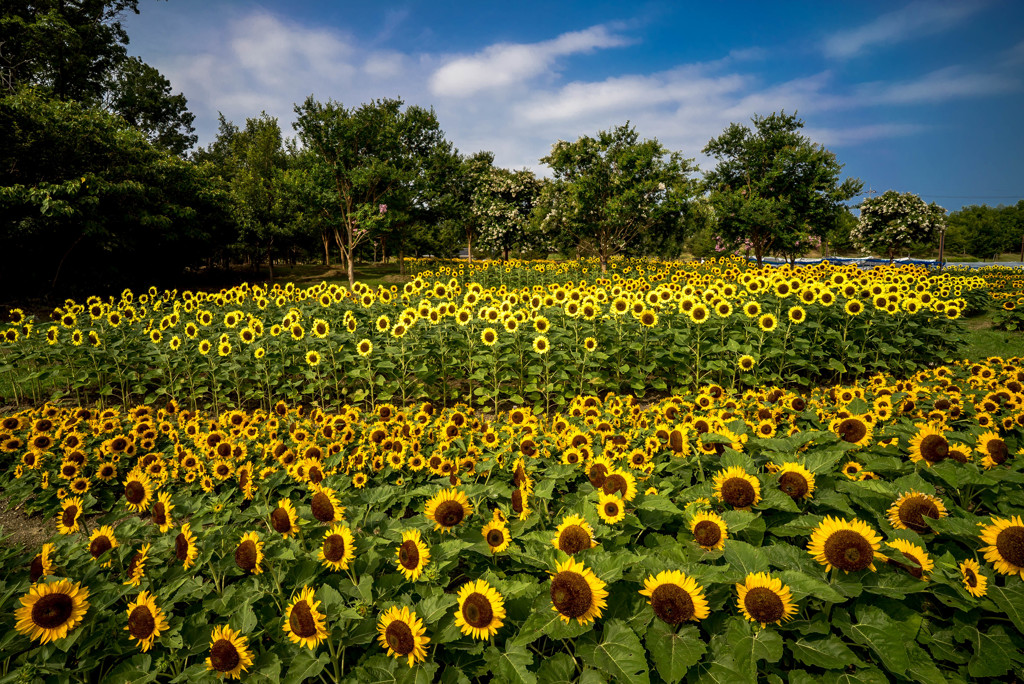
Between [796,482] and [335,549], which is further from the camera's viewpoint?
[796,482]

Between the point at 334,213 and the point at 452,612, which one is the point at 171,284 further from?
the point at 452,612

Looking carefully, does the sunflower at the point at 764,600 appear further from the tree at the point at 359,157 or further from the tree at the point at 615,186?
the tree at the point at 359,157

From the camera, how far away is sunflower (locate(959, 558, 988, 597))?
5.06 ft

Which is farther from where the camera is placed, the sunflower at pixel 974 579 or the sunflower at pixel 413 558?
the sunflower at pixel 413 558

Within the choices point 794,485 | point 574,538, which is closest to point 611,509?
point 574,538

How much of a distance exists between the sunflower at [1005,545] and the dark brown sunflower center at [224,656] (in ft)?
9.74

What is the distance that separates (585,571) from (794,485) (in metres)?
1.16

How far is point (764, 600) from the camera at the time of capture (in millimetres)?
1432

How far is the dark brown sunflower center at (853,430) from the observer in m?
2.43

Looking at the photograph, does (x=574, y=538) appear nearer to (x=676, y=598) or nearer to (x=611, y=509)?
(x=611, y=509)

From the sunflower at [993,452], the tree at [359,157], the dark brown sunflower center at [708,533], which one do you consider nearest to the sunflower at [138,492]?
the dark brown sunflower center at [708,533]

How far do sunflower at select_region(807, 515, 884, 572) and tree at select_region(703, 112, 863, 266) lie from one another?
30.2 metres

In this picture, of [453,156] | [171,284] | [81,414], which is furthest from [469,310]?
[453,156]

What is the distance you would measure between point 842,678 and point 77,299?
24797 millimetres
